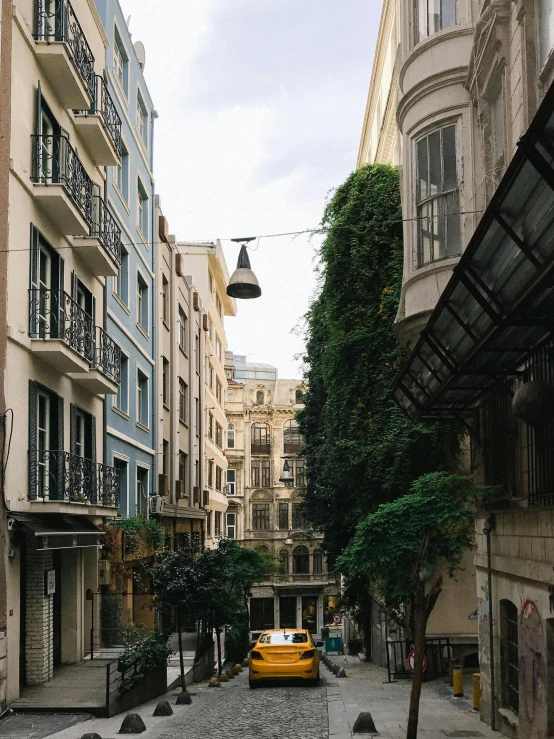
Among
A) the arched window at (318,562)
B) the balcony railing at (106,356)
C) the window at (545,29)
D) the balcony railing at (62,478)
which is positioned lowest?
the arched window at (318,562)

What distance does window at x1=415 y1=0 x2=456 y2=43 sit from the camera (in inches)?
577

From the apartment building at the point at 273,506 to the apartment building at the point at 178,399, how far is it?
2753cm

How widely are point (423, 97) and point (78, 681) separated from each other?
467 inches

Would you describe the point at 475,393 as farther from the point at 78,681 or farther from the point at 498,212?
the point at 78,681

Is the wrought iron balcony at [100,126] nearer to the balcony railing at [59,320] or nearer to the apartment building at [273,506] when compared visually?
the balcony railing at [59,320]

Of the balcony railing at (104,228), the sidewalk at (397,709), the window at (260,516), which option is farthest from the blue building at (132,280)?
the window at (260,516)

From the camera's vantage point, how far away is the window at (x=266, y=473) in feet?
247

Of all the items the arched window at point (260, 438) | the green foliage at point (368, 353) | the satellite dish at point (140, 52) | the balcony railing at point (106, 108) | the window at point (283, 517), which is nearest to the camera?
the balcony railing at point (106, 108)

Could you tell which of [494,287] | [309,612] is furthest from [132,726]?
[309,612]

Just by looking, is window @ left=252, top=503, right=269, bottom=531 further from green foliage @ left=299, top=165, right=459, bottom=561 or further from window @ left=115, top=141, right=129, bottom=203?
window @ left=115, top=141, right=129, bottom=203

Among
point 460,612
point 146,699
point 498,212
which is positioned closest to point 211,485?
point 460,612


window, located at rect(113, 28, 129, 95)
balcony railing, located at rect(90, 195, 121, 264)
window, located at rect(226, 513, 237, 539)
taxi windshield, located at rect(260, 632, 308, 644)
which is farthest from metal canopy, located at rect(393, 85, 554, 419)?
window, located at rect(226, 513, 237, 539)

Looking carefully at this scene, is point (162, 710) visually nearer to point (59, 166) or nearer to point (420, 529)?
point (420, 529)

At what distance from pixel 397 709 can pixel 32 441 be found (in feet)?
26.0
